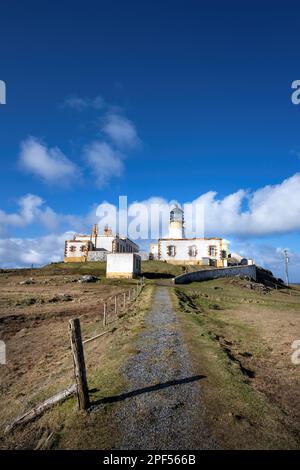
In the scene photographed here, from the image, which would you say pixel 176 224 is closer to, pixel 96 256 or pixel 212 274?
pixel 96 256

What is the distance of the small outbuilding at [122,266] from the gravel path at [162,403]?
126ft

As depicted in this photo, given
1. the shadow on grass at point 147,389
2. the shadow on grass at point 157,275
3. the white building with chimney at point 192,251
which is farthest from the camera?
the white building with chimney at point 192,251

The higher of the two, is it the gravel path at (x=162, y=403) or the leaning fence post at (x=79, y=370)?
the leaning fence post at (x=79, y=370)

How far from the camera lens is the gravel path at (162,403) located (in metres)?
6.85

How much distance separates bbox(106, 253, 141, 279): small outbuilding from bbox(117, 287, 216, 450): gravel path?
3832cm

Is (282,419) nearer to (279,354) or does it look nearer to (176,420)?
(176,420)

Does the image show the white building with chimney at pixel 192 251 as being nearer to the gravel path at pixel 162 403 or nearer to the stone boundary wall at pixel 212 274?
the stone boundary wall at pixel 212 274

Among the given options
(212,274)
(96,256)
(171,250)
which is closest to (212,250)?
(171,250)

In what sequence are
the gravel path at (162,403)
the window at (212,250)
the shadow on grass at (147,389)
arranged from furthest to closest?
1. the window at (212,250)
2. the shadow on grass at (147,389)
3. the gravel path at (162,403)

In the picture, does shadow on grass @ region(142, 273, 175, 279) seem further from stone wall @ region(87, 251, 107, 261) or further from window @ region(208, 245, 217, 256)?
A: stone wall @ region(87, 251, 107, 261)

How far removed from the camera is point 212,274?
5675 cm

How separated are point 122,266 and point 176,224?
92.7 feet

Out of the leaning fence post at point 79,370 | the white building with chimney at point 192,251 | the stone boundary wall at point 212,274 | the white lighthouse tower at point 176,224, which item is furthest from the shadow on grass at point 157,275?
the leaning fence post at point 79,370
